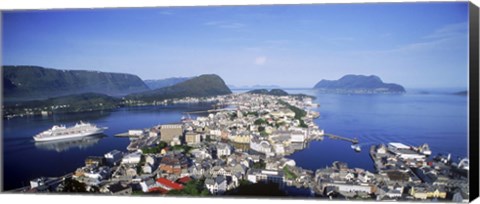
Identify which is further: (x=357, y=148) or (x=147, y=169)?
(x=147, y=169)

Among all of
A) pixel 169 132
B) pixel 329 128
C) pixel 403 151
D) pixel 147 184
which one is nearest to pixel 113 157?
pixel 147 184

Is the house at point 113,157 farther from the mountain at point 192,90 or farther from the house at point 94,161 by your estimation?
the mountain at point 192,90

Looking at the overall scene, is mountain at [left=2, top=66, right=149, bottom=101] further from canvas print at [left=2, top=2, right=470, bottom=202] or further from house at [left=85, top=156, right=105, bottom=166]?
house at [left=85, top=156, right=105, bottom=166]

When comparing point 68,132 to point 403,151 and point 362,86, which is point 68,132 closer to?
point 362,86

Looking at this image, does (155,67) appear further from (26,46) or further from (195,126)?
(26,46)

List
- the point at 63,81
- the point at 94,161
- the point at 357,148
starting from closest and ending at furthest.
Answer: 1. the point at 357,148
2. the point at 94,161
3. the point at 63,81

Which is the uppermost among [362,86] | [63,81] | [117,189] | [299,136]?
[63,81]
